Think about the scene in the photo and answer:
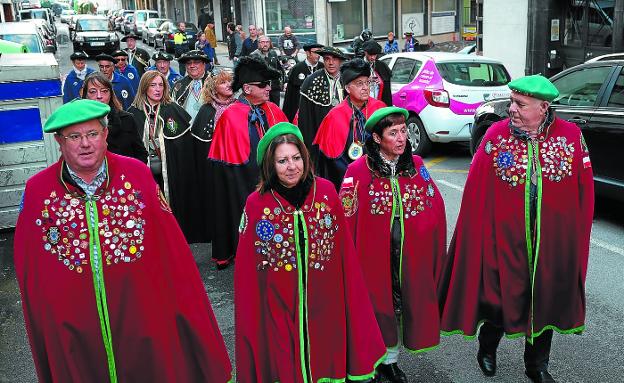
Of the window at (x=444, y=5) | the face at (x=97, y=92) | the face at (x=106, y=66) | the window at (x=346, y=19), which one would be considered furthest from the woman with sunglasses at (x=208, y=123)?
the window at (x=444, y=5)

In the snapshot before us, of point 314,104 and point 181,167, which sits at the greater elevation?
point 314,104

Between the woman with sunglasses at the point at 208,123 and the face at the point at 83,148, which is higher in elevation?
the face at the point at 83,148

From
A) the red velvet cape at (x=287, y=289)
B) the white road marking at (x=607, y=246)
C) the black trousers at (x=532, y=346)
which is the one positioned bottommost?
the white road marking at (x=607, y=246)

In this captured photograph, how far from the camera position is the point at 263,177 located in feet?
12.2

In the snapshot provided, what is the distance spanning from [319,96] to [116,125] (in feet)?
8.81

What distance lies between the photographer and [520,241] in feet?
14.0

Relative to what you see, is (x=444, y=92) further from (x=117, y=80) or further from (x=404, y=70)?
(x=117, y=80)

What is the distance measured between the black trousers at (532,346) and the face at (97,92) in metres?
3.90

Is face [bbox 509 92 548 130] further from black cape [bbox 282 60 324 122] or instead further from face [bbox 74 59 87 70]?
face [bbox 74 59 87 70]

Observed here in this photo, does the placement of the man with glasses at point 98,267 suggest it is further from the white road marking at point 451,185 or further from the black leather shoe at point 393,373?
the white road marking at point 451,185

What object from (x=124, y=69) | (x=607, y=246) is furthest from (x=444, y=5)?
(x=607, y=246)

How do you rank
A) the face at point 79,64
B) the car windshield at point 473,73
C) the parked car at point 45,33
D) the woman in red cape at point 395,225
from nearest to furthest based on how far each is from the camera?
the woman in red cape at point 395,225 → the face at point 79,64 → the car windshield at point 473,73 → the parked car at point 45,33

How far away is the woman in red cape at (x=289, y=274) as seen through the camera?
363cm

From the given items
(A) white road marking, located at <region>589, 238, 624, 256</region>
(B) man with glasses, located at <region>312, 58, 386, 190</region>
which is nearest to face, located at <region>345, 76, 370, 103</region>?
(B) man with glasses, located at <region>312, 58, 386, 190</region>
